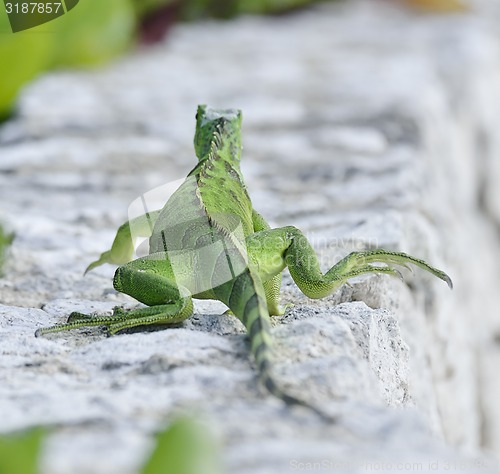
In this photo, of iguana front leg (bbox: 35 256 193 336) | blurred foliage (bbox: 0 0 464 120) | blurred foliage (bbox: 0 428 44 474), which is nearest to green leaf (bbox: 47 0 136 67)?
blurred foliage (bbox: 0 0 464 120)

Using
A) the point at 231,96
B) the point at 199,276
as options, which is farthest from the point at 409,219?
the point at 231,96

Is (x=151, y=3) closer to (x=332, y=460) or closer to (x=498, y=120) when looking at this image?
(x=498, y=120)

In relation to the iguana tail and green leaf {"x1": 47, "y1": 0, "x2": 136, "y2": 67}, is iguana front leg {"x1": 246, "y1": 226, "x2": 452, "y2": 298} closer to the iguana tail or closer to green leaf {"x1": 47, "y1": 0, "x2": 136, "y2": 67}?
the iguana tail

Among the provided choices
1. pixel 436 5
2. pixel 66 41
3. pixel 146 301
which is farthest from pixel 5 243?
pixel 436 5

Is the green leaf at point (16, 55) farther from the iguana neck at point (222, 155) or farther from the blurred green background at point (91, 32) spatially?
the iguana neck at point (222, 155)

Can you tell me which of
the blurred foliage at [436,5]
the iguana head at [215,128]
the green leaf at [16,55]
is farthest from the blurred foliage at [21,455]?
the blurred foliage at [436,5]

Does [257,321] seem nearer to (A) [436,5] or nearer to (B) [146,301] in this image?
(B) [146,301]
